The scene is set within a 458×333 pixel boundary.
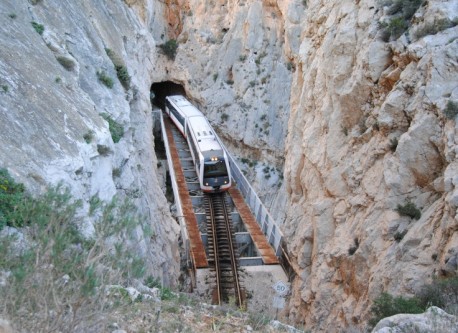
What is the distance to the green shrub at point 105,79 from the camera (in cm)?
1545

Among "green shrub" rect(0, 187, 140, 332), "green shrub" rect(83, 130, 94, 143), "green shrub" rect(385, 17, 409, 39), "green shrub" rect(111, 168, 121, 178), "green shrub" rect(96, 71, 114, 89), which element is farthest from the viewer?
"green shrub" rect(96, 71, 114, 89)

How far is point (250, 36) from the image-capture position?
33812mm

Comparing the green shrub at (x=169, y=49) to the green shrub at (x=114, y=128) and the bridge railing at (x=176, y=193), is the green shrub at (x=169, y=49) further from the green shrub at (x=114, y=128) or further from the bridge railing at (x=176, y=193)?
the green shrub at (x=114, y=128)

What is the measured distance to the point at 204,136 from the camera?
2841cm

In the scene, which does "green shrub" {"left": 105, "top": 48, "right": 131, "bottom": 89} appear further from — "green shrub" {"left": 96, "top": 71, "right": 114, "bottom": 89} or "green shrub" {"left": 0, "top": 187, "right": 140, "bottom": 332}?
"green shrub" {"left": 0, "top": 187, "right": 140, "bottom": 332}

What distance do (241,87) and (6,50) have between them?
22.9 m

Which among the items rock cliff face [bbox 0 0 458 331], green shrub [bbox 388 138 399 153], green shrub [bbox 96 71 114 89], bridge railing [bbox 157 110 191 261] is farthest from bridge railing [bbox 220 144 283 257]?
green shrub [bbox 96 71 114 89]

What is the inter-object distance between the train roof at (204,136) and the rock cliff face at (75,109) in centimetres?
704

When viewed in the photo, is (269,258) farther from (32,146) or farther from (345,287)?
(32,146)

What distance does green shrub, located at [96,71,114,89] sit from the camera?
1545 cm

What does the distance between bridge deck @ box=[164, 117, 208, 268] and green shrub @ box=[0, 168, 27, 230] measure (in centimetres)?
1319

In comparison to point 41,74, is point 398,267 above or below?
below

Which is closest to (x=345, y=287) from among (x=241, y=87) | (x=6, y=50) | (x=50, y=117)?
(x=50, y=117)

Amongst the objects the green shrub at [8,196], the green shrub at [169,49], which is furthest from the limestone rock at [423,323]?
the green shrub at [169,49]
